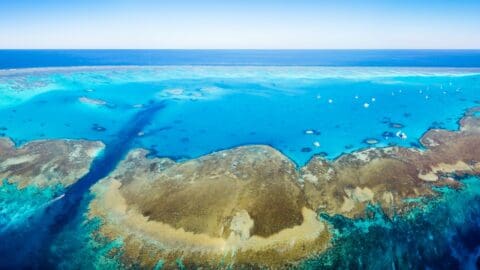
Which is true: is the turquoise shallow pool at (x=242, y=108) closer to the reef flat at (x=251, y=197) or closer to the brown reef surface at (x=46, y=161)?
the brown reef surface at (x=46, y=161)

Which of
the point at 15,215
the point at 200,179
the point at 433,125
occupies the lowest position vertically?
the point at 15,215

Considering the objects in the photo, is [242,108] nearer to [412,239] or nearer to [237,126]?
[237,126]

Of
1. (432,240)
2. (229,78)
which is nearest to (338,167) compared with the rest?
(432,240)

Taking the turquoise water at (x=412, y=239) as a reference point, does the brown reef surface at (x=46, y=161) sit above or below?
above

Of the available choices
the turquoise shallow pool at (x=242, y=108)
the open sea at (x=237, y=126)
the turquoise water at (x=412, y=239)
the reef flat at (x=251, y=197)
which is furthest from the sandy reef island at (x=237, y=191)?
the turquoise shallow pool at (x=242, y=108)

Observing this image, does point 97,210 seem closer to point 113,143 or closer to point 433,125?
point 113,143

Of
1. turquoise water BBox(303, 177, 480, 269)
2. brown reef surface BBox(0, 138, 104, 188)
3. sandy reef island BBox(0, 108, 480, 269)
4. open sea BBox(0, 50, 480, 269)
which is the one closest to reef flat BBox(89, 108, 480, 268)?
sandy reef island BBox(0, 108, 480, 269)
